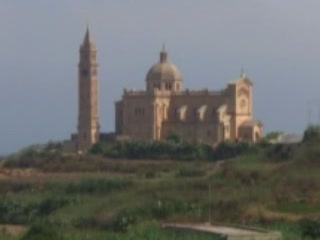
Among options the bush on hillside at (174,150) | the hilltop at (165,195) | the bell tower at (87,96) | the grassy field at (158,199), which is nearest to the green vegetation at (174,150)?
the bush on hillside at (174,150)

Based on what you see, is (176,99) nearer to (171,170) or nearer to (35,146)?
(35,146)

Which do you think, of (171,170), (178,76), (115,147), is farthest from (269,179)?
(178,76)

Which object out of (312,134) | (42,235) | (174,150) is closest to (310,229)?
(42,235)

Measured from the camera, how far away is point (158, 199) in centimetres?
4766

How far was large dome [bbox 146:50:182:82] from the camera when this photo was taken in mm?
86125

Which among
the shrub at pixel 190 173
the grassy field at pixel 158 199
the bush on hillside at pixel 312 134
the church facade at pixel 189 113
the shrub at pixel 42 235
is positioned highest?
the church facade at pixel 189 113

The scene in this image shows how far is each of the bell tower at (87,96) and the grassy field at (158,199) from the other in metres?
18.6

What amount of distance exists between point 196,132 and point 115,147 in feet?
30.7

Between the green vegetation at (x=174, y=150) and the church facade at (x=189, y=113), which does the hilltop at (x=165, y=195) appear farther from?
the church facade at (x=189, y=113)

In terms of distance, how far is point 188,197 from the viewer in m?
47.4

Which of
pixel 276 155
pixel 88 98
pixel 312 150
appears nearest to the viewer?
pixel 312 150

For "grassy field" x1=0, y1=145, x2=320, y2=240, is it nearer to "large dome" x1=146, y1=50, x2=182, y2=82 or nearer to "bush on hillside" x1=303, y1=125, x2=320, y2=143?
"bush on hillside" x1=303, y1=125, x2=320, y2=143

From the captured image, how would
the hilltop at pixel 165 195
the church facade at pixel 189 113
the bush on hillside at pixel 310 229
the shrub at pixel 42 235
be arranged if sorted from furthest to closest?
the church facade at pixel 189 113 < the hilltop at pixel 165 195 < the bush on hillside at pixel 310 229 < the shrub at pixel 42 235

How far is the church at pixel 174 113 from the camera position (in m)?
81.9
